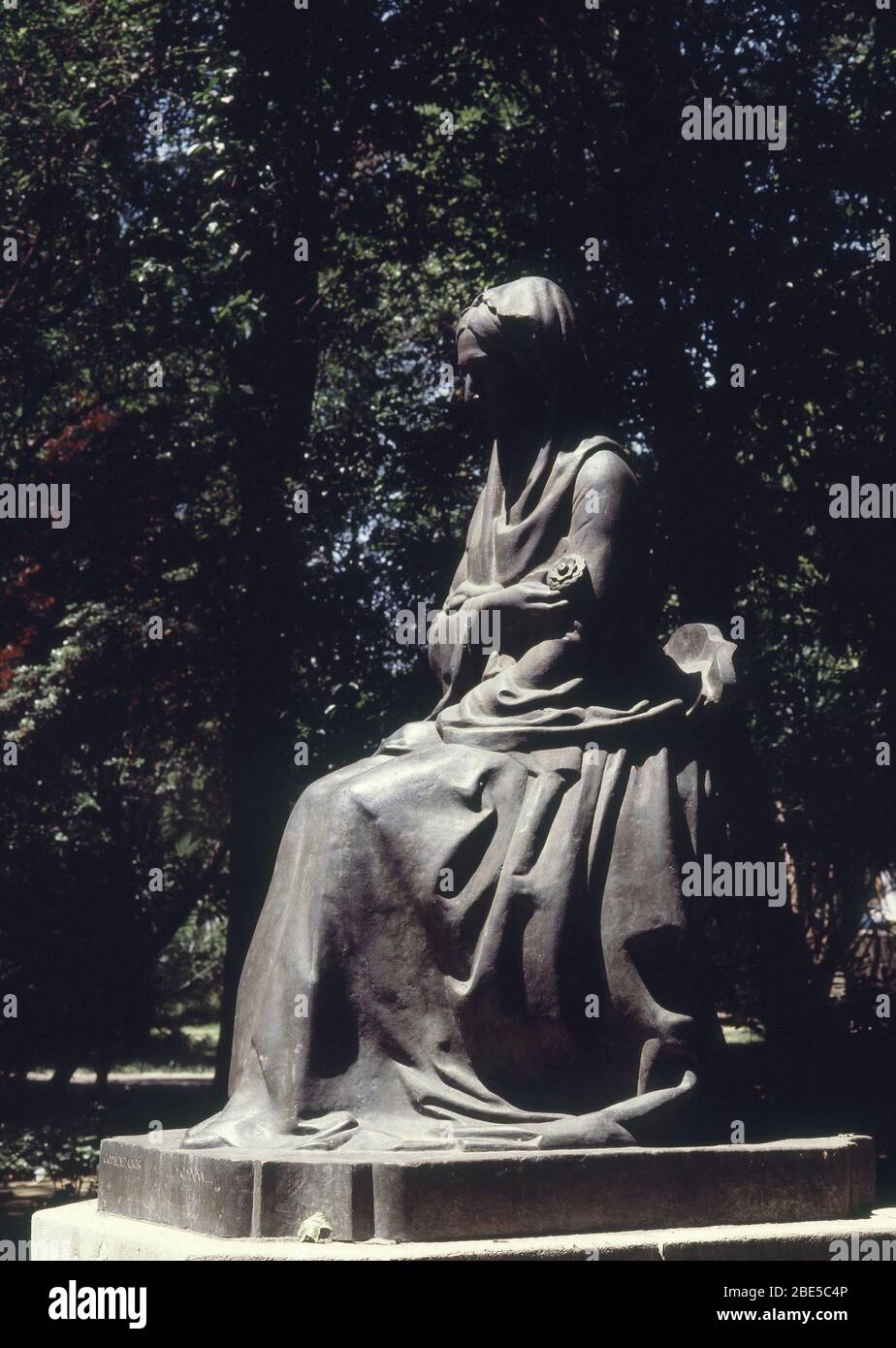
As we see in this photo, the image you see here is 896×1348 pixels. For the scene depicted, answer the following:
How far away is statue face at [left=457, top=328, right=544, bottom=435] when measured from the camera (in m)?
7.09

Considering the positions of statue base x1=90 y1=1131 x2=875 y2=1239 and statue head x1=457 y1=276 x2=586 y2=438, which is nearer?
statue base x1=90 y1=1131 x2=875 y2=1239

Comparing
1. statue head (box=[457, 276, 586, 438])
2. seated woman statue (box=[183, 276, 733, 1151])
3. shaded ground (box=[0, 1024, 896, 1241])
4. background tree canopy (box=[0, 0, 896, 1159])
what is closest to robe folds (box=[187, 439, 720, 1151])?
seated woman statue (box=[183, 276, 733, 1151])

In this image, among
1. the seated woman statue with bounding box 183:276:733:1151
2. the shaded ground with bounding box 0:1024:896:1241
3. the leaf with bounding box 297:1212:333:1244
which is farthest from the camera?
the shaded ground with bounding box 0:1024:896:1241

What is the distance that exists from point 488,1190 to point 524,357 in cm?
332

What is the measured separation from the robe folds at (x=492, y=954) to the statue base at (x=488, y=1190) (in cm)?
21

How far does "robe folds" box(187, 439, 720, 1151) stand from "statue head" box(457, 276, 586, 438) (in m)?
1.46

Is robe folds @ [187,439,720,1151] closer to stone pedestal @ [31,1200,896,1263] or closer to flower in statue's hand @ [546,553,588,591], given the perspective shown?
stone pedestal @ [31,1200,896,1263]

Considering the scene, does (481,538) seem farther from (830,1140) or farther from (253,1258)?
(253,1258)

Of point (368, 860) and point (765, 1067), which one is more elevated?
Result: point (368, 860)

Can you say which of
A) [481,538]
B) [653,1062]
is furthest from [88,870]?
[653,1062]

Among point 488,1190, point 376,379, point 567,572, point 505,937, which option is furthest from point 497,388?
point 376,379

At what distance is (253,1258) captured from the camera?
4.96 metres

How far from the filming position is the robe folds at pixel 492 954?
586 centimetres
